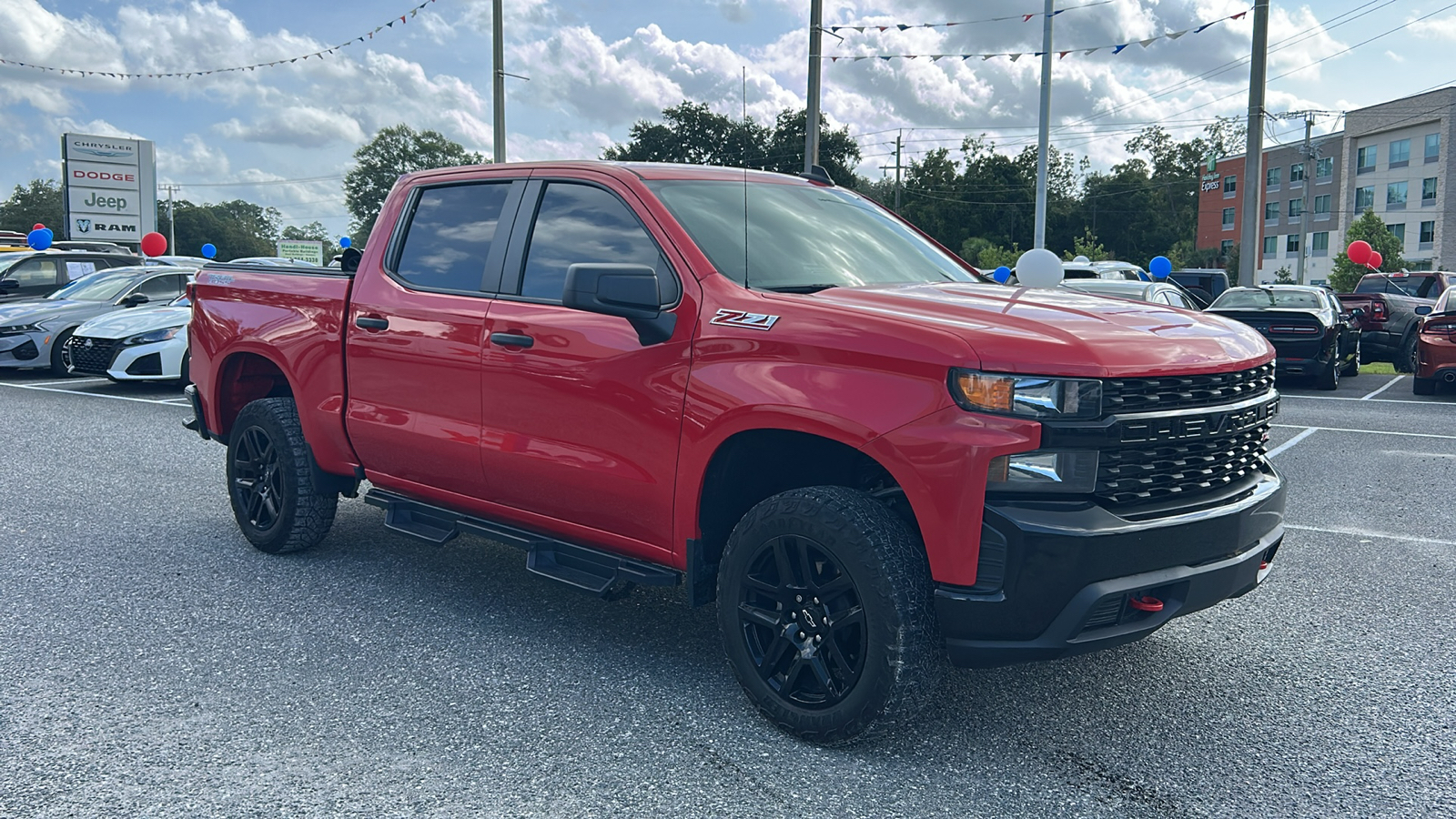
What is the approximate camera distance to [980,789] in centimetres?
320

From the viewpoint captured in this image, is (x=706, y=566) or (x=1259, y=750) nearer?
(x=1259, y=750)

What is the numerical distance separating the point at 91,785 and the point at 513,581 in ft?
7.57

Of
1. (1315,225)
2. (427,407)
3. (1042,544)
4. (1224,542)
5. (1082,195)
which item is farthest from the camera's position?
(1082,195)

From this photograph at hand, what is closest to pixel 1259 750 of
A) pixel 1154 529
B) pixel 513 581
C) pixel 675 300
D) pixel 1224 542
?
pixel 1224 542

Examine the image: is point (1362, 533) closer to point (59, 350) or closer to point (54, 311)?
point (59, 350)

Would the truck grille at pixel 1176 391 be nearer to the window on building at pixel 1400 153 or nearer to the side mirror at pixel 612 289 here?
the side mirror at pixel 612 289

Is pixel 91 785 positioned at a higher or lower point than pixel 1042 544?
lower

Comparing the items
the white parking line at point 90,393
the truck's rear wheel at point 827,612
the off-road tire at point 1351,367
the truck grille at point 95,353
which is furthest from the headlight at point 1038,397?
the off-road tire at point 1351,367

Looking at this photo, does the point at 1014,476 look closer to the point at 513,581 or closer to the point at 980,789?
the point at 980,789

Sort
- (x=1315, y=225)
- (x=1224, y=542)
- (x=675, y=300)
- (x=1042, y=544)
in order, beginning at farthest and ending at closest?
(x=1315, y=225), (x=675, y=300), (x=1224, y=542), (x=1042, y=544)

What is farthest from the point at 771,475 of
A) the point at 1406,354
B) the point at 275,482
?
the point at 1406,354

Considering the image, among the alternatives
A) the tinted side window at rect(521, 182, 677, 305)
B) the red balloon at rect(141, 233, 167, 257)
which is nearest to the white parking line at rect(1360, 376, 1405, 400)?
the tinted side window at rect(521, 182, 677, 305)

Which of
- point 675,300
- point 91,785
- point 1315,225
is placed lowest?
point 91,785

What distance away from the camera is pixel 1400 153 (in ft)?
217
